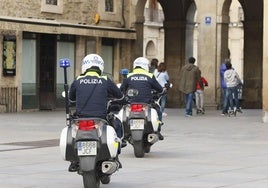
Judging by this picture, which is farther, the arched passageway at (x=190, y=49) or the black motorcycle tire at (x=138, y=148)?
the arched passageway at (x=190, y=49)

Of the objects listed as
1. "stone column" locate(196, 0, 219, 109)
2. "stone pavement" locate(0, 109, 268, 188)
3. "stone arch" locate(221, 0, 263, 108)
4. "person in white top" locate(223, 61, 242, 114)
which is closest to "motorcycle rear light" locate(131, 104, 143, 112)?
"stone pavement" locate(0, 109, 268, 188)

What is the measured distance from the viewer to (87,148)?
11.5 metres

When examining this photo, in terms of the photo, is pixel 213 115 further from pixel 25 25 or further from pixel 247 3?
pixel 247 3

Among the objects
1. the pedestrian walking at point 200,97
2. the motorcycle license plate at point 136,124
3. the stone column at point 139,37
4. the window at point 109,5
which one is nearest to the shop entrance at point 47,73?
the window at point 109,5

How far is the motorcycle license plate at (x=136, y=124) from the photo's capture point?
1656 centimetres

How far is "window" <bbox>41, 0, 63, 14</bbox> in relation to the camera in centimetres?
3406

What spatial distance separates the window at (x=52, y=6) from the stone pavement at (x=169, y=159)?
774 cm

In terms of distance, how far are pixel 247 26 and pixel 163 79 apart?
41.9 ft

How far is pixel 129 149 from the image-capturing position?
18.8m

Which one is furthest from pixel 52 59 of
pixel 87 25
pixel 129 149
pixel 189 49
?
pixel 129 149

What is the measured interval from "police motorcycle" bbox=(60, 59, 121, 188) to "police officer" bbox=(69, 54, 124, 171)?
0.78 ft

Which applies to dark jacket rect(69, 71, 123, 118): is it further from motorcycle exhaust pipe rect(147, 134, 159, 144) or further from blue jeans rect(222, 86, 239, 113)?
blue jeans rect(222, 86, 239, 113)

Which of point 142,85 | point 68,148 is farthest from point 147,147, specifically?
point 68,148

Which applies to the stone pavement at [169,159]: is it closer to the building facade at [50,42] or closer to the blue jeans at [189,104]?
the blue jeans at [189,104]
